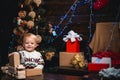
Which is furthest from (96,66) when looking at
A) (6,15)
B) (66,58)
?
(6,15)

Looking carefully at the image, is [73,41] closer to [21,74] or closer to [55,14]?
[55,14]

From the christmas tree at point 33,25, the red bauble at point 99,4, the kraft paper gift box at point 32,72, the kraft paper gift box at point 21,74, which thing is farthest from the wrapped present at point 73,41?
the kraft paper gift box at point 21,74

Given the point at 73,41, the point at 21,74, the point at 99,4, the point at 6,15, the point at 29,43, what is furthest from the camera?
the point at 6,15

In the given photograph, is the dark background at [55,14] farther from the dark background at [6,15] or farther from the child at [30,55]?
the child at [30,55]

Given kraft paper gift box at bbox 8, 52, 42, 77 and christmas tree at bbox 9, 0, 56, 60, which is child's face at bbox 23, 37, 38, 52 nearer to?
kraft paper gift box at bbox 8, 52, 42, 77

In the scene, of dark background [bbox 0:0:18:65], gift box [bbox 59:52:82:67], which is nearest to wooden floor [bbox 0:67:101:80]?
gift box [bbox 59:52:82:67]

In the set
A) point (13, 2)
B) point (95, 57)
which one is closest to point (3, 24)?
point (13, 2)

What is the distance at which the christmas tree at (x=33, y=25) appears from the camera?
4.74 meters

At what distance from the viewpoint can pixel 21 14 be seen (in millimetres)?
4754

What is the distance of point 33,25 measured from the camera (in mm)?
4738

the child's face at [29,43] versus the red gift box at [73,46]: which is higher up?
the child's face at [29,43]

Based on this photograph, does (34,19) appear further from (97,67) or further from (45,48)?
(97,67)

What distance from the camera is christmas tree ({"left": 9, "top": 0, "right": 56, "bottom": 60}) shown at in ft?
15.5

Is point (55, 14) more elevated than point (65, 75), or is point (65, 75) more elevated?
point (55, 14)
